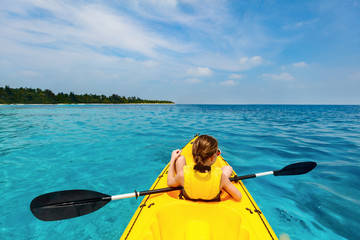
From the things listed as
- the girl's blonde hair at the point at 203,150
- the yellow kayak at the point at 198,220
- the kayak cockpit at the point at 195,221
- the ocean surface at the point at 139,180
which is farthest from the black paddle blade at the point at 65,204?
the girl's blonde hair at the point at 203,150

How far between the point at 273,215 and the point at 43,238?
4.73 m

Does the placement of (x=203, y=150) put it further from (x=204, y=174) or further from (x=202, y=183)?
(x=202, y=183)

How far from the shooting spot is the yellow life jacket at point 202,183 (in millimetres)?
2189

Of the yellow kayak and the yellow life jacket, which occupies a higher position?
the yellow life jacket

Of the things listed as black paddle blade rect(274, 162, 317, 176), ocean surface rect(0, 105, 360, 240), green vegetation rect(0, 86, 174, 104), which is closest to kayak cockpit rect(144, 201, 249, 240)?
ocean surface rect(0, 105, 360, 240)

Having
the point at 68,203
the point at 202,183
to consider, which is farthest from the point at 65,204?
the point at 202,183

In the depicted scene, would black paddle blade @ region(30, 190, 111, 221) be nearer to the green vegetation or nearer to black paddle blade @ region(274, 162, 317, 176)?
black paddle blade @ region(274, 162, 317, 176)

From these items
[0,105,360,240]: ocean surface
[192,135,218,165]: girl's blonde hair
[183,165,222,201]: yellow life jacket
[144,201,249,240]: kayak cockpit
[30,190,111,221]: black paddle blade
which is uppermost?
[192,135,218,165]: girl's blonde hair

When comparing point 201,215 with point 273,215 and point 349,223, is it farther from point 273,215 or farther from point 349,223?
point 349,223

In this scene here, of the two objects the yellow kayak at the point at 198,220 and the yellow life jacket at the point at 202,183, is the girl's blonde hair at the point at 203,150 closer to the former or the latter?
the yellow life jacket at the point at 202,183

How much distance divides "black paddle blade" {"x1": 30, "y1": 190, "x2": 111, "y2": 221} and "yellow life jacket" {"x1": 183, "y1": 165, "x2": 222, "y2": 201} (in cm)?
169

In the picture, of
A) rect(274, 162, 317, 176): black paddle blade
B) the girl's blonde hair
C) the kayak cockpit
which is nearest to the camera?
the girl's blonde hair

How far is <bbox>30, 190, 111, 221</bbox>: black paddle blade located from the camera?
8.98 ft

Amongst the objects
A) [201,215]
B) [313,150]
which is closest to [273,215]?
[201,215]
